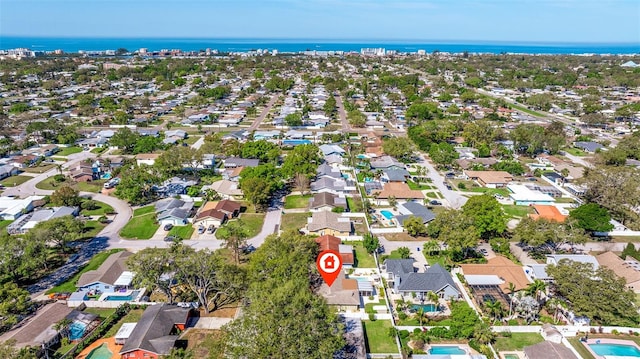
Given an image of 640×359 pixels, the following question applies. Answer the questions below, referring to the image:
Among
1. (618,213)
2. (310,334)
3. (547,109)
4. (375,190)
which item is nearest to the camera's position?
(310,334)

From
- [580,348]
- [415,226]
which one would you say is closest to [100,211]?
[415,226]

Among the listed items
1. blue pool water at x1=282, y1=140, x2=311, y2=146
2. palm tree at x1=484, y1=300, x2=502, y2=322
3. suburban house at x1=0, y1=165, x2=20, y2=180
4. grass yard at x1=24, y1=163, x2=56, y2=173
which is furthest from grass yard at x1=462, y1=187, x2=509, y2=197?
suburban house at x1=0, y1=165, x2=20, y2=180

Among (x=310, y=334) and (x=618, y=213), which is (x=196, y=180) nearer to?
(x=310, y=334)

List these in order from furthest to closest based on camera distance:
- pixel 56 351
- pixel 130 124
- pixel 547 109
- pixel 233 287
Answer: pixel 547 109 → pixel 130 124 → pixel 233 287 → pixel 56 351

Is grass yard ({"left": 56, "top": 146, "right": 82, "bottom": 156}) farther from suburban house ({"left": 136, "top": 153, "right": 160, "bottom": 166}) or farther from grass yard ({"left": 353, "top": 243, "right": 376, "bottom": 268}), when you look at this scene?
grass yard ({"left": 353, "top": 243, "right": 376, "bottom": 268})

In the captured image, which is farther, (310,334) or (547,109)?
(547,109)

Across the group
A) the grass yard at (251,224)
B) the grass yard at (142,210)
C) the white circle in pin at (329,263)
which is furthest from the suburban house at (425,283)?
the grass yard at (142,210)

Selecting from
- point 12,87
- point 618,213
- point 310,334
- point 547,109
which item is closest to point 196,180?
point 310,334
